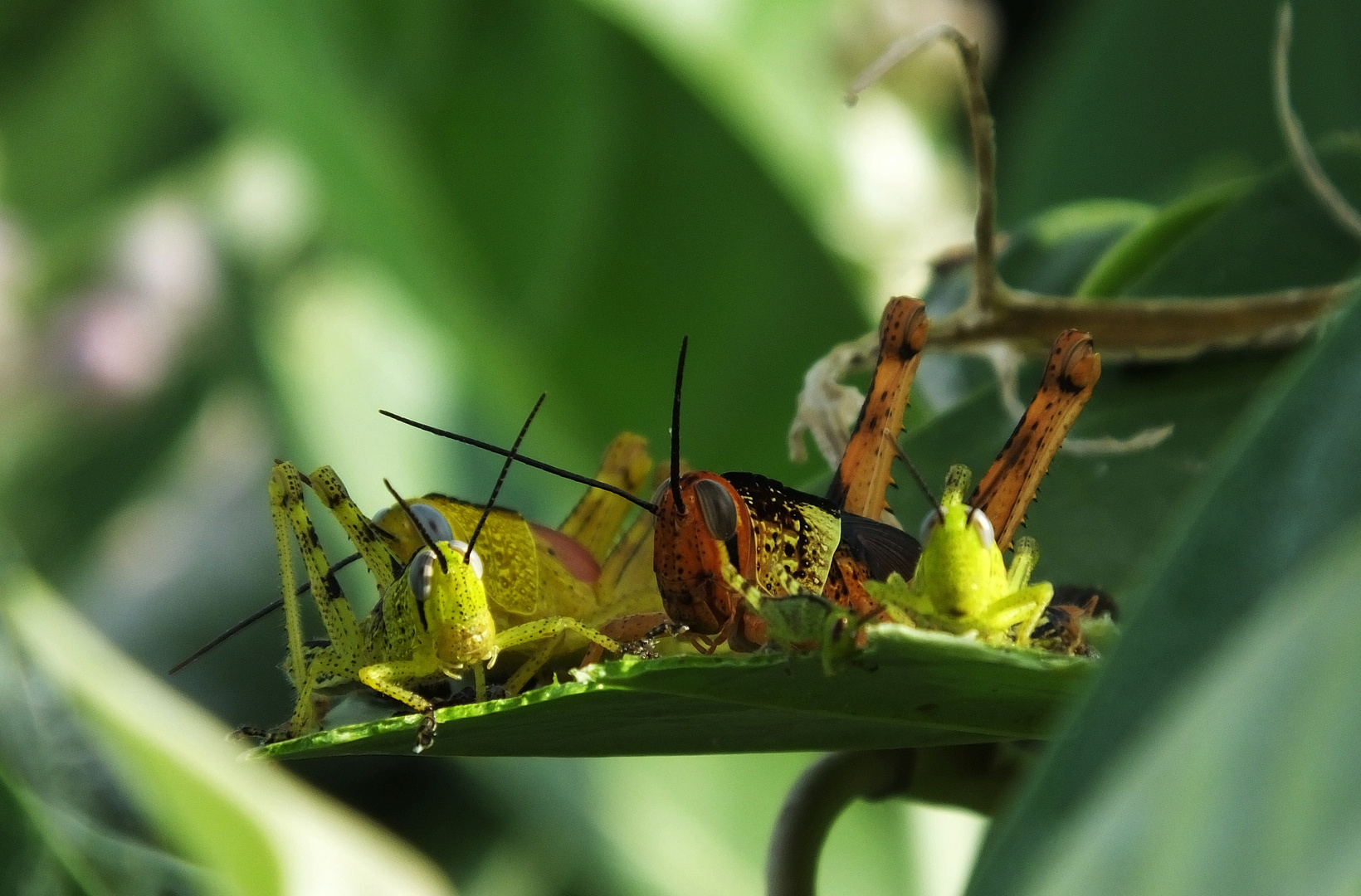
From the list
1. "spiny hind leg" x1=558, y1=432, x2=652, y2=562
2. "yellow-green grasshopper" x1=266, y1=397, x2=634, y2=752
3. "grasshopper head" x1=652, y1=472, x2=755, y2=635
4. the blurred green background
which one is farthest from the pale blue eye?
the blurred green background

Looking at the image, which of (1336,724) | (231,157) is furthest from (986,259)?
(231,157)

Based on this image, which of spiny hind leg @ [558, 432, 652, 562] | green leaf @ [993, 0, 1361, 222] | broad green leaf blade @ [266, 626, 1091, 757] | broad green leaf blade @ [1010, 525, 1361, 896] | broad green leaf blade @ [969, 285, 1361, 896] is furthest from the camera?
green leaf @ [993, 0, 1361, 222]

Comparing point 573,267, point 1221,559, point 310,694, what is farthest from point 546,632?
point 573,267

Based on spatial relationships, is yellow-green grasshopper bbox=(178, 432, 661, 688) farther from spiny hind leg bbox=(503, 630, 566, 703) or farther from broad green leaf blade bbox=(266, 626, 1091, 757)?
broad green leaf blade bbox=(266, 626, 1091, 757)

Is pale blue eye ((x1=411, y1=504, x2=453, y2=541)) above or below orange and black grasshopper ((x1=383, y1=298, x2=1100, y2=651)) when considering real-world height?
below

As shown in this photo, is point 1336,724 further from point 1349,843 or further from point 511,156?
point 511,156

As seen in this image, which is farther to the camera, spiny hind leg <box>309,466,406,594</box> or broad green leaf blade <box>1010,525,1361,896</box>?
spiny hind leg <box>309,466,406,594</box>
